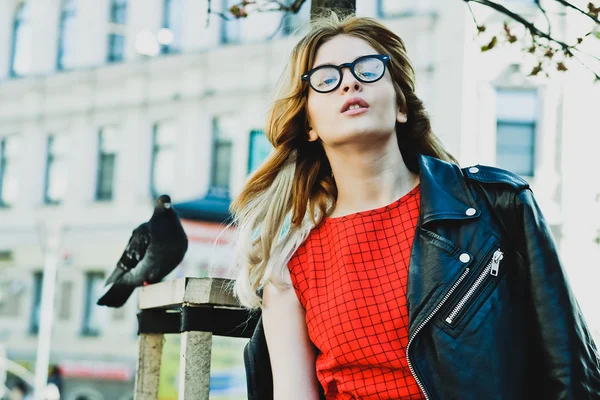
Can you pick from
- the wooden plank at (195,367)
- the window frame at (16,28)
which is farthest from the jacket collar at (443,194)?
the window frame at (16,28)

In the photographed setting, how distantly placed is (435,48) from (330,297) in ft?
54.9

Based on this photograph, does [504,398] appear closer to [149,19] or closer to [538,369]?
[538,369]

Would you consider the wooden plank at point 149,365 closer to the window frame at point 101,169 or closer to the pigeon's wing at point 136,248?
the pigeon's wing at point 136,248

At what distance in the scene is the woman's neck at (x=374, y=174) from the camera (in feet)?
8.59

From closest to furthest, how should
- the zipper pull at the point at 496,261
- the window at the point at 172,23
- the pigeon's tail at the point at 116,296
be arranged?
the zipper pull at the point at 496,261
the pigeon's tail at the point at 116,296
the window at the point at 172,23

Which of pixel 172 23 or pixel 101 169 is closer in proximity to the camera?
pixel 172 23

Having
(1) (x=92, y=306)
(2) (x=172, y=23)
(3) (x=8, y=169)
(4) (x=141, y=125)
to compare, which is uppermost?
(2) (x=172, y=23)

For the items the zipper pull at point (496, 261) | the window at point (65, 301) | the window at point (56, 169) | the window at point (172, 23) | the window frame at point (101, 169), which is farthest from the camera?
the window at point (56, 169)

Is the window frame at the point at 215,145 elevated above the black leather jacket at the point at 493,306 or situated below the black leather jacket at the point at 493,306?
above

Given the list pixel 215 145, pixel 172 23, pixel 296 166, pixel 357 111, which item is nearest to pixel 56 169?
pixel 172 23

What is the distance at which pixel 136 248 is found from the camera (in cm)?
430

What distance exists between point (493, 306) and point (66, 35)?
23451 mm

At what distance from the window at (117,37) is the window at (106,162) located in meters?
1.80

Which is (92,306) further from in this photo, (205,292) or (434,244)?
(434,244)
